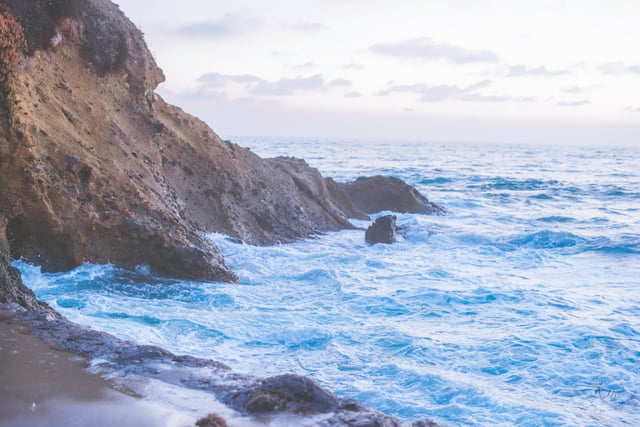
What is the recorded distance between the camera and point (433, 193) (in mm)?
28016

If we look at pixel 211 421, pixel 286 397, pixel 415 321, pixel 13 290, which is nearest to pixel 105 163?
pixel 13 290

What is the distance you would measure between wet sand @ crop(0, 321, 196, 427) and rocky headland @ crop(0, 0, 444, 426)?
35 centimetres

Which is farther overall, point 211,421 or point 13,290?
point 13,290

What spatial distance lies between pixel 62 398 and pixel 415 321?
5.23m

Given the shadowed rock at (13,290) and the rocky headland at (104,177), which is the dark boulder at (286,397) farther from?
the shadowed rock at (13,290)

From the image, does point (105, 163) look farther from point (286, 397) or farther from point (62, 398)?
point (286, 397)

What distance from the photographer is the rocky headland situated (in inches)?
239

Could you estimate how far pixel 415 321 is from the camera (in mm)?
8570

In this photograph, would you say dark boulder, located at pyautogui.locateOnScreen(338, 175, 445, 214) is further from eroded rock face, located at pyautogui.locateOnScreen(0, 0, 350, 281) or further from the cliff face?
eroded rock face, located at pyautogui.locateOnScreen(0, 0, 350, 281)

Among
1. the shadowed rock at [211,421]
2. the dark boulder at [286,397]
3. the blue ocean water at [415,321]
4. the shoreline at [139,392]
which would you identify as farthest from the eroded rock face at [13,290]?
the shadowed rock at [211,421]

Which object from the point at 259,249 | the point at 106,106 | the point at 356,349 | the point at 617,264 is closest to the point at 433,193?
the point at 617,264

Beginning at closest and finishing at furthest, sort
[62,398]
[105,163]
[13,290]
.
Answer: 1. [62,398]
2. [13,290]
3. [105,163]

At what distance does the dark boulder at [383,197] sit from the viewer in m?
20.0

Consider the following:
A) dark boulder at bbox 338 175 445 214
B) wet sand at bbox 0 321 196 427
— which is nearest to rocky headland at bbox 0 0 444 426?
wet sand at bbox 0 321 196 427
